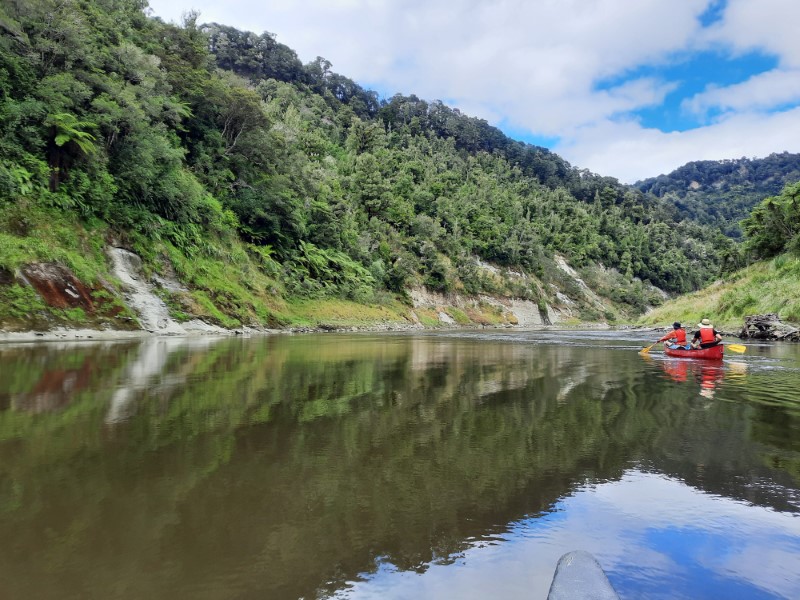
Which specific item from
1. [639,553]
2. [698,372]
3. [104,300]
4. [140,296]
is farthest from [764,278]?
[104,300]

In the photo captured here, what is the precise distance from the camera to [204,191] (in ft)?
126

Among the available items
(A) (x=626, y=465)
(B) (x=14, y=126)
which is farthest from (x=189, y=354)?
(B) (x=14, y=126)

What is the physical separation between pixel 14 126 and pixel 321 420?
2661cm

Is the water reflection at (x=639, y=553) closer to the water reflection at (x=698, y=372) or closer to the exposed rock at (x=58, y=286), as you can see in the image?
the water reflection at (x=698, y=372)

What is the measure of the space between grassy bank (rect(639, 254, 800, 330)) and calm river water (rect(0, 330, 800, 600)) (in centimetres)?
2799

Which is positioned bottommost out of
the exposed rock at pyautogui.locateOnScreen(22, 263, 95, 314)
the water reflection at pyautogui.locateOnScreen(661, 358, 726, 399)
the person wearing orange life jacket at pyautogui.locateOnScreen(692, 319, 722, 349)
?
the water reflection at pyautogui.locateOnScreen(661, 358, 726, 399)

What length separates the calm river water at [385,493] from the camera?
3.09 m

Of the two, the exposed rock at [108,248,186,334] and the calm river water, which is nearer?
the calm river water

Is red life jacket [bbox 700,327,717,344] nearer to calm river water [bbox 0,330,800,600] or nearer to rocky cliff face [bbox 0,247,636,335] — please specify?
calm river water [bbox 0,330,800,600]

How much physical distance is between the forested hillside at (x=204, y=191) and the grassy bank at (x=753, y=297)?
610 inches

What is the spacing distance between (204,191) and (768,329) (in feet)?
130

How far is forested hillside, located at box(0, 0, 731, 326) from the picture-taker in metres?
25.0

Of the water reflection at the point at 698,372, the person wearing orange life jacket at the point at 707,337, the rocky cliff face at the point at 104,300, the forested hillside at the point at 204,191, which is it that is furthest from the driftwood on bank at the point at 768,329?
the rocky cliff face at the point at 104,300

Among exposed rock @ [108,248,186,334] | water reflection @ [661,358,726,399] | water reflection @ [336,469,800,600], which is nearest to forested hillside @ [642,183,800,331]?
water reflection @ [661,358,726,399]
